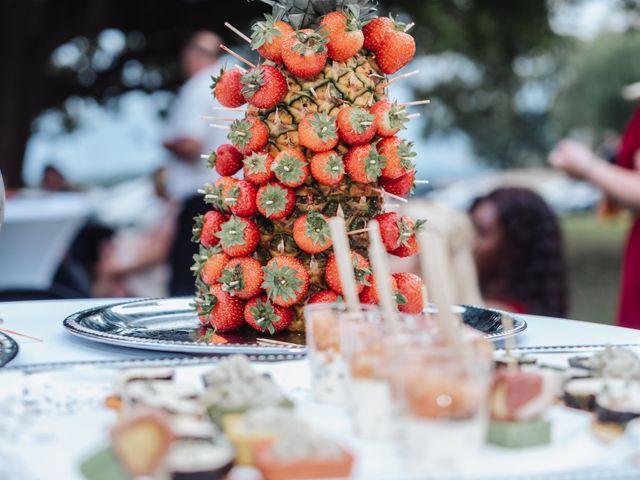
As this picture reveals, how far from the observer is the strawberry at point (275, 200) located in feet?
6.03

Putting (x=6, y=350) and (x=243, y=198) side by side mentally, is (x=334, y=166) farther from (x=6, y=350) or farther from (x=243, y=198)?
(x=6, y=350)

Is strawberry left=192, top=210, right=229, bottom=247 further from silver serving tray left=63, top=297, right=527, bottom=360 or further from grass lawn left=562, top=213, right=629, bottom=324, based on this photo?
grass lawn left=562, top=213, right=629, bottom=324

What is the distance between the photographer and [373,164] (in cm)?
183

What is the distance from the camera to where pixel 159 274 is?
6.52 metres

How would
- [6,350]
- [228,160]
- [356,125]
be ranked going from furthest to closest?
[228,160]
[356,125]
[6,350]

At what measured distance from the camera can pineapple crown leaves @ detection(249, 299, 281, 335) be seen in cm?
187

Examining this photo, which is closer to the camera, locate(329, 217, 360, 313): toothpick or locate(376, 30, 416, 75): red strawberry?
locate(329, 217, 360, 313): toothpick

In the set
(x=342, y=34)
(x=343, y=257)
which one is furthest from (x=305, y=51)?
(x=343, y=257)

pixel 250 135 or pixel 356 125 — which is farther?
pixel 250 135

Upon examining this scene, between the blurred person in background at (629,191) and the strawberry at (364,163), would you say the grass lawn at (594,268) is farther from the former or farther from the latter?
the strawberry at (364,163)

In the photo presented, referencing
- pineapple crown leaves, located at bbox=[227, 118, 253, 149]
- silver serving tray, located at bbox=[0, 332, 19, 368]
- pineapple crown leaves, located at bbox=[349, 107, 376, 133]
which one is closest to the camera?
silver serving tray, located at bbox=[0, 332, 19, 368]

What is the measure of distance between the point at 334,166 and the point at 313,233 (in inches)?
5.9

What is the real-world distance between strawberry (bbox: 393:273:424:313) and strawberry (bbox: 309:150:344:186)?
11.4 inches

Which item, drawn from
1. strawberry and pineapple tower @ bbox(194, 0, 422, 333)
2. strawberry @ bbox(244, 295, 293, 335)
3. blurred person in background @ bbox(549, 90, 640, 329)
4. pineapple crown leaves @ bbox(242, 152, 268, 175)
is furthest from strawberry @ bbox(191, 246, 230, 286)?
blurred person in background @ bbox(549, 90, 640, 329)
